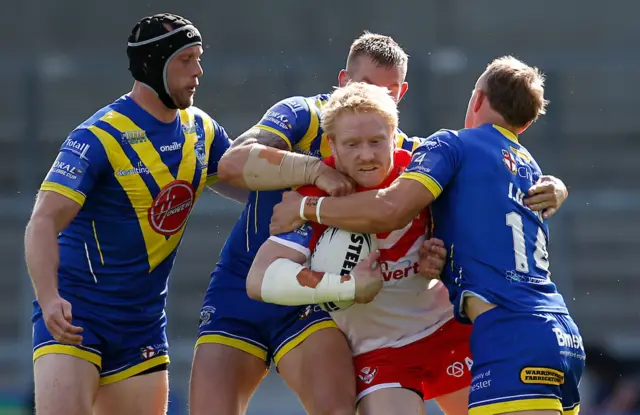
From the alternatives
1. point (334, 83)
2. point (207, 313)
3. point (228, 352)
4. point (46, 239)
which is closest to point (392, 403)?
point (228, 352)

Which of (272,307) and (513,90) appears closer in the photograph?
(513,90)

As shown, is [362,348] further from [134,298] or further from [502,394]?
[134,298]

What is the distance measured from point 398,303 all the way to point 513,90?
3.70 ft

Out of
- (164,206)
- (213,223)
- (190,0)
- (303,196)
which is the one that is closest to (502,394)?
(303,196)

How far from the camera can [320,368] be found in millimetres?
5391

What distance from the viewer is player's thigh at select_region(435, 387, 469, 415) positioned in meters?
5.62

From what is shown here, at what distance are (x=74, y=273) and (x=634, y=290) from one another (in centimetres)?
1099

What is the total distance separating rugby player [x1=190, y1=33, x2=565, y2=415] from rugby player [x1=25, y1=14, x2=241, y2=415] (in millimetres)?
405

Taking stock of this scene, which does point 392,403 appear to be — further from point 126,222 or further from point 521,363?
point 126,222

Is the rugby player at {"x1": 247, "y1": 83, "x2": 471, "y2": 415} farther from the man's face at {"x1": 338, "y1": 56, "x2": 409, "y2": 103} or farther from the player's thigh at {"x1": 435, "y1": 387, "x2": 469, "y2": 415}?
the man's face at {"x1": 338, "y1": 56, "x2": 409, "y2": 103}

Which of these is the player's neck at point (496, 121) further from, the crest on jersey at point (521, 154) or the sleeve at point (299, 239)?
the sleeve at point (299, 239)

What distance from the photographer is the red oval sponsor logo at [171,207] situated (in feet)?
19.5

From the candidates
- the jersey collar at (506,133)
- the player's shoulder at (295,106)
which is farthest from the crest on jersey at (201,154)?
the jersey collar at (506,133)

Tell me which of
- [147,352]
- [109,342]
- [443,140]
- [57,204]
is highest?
[443,140]
